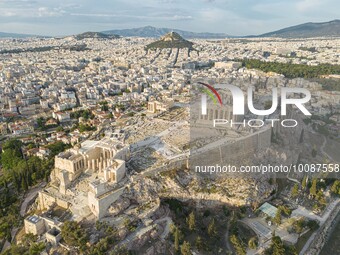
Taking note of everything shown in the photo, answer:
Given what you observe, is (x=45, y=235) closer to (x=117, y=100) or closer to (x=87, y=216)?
(x=87, y=216)

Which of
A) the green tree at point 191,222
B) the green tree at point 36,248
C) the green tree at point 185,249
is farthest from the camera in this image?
the green tree at point 191,222

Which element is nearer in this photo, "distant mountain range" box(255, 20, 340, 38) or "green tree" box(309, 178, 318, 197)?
"green tree" box(309, 178, 318, 197)

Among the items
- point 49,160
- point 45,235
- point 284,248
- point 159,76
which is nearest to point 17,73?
point 159,76

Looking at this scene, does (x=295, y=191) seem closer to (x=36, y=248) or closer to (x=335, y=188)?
(x=335, y=188)

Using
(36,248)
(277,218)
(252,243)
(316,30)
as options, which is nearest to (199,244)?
(252,243)

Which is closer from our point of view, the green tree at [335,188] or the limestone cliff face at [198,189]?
the limestone cliff face at [198,189]

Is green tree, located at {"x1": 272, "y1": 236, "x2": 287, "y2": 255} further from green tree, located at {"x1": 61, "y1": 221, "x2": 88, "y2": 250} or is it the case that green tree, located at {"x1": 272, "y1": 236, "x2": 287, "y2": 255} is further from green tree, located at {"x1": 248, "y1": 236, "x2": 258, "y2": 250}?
green tree, located at {"x1": 61, "y1": 221, "x2": 88, "y2": 250}

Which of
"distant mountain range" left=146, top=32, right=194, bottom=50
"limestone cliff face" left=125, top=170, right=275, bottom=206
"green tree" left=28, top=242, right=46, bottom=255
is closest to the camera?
"green tree" left=28, top=242, right=46, bottom=255

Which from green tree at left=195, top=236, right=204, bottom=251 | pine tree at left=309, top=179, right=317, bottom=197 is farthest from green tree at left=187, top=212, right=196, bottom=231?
pine tree at left=309, top=179, right=317, bottom=197

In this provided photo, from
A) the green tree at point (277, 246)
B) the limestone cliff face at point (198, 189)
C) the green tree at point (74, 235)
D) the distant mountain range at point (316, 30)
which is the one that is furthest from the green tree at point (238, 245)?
the distant mountain range at point (316, 30)

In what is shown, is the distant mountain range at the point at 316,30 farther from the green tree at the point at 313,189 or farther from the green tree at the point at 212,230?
the green tree at the point at 212,230

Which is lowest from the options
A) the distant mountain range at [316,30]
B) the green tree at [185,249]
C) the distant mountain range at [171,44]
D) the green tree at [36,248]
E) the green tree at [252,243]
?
the green tree at [252,243]
